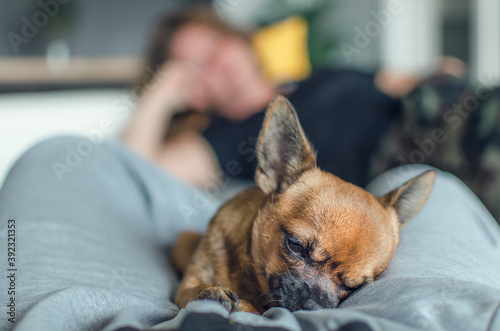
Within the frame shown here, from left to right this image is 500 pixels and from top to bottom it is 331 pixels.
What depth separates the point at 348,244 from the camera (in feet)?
3.01

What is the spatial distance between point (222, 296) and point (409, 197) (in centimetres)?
60

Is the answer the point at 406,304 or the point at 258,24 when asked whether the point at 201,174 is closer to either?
the point at 406,304

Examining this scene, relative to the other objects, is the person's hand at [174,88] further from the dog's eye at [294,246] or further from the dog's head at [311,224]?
the dog's eye at [294,246]

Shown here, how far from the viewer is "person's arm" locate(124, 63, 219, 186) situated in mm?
2553

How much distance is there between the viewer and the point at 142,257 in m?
1.28

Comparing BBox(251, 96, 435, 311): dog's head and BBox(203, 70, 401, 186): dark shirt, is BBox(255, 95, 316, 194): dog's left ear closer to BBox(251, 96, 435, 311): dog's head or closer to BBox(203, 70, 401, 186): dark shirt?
BBox(251, 96, 435, 311): dog's head

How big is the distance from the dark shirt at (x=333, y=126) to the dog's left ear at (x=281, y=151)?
123 cm

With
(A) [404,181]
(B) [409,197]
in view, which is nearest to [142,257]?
(B) [409,197]

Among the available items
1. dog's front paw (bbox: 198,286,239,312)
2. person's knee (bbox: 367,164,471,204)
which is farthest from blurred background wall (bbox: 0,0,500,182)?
dog's front paw (bbox: 198,286,239,312)

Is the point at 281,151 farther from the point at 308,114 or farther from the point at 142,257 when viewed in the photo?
the point at 308,114

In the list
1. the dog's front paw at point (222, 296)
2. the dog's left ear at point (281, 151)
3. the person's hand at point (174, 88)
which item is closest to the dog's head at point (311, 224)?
the dog's left ear at point (281, 151)

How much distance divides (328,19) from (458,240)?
4503 mm

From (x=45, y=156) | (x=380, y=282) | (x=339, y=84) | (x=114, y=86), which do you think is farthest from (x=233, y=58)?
(x=380, y=282)

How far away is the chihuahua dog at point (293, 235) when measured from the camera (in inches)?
36.5
